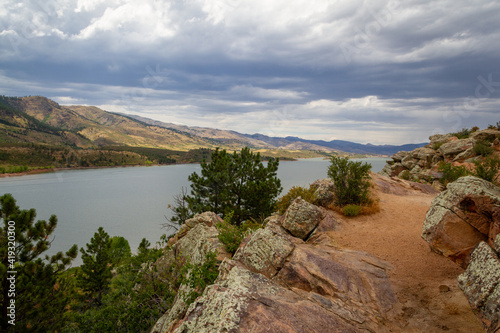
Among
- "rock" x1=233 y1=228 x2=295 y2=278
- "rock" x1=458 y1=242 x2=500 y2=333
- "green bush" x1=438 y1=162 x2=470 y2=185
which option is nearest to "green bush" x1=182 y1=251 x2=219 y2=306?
"rock" x1=233 y1=228 x2=295 y2=278

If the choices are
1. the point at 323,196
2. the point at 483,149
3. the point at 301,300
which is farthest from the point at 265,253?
the point at 483,149

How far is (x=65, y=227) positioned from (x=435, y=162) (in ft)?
232

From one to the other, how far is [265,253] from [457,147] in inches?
1456

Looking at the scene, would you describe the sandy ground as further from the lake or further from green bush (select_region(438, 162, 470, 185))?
the lake

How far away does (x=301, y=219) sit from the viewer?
13.3m

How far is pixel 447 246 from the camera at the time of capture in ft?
25.5

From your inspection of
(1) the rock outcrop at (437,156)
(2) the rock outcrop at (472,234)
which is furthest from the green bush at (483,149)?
(2) the rock outcrop at (472,234)

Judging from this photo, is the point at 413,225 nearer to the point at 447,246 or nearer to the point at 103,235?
the point at 447,246

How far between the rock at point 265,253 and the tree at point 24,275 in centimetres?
1174

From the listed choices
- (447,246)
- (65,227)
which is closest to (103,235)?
(447,246)

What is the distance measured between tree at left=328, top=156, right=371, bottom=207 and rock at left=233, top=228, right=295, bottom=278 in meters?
10.1

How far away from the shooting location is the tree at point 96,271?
25.2 metres

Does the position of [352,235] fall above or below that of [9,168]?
above

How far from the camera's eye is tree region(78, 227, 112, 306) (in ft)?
82.8
